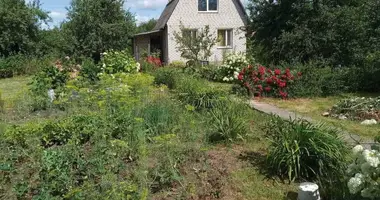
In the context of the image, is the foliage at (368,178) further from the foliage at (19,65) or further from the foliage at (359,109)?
the foliage at (19,65)

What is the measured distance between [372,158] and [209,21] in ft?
74.7

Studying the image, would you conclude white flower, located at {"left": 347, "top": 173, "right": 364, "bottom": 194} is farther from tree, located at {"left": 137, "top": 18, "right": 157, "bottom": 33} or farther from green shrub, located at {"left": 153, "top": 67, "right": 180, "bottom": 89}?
tree, located at {"left": 137, "top": 18, "right": 157, "bottom": 33}

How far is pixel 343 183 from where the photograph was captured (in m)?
3.61

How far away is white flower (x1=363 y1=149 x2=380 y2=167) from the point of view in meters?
2.84

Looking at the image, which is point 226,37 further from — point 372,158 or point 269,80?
point 372,158

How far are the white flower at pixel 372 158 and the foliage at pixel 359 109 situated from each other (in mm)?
4857

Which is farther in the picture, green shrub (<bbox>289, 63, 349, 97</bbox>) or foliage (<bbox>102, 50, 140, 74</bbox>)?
foliage (<bbox>102, 50, 140, 74</bbox>)

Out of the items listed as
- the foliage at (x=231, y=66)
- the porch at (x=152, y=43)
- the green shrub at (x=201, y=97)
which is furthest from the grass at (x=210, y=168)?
the porch at (x=152, y=43)

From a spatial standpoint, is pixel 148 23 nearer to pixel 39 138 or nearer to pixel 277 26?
pixel 277 26

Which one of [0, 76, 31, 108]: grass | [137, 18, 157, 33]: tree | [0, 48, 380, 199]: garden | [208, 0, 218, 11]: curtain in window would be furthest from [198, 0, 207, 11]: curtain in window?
[0, 48, 380, 199]: garden

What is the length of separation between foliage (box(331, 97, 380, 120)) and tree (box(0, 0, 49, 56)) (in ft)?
54.0

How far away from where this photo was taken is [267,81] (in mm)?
10109

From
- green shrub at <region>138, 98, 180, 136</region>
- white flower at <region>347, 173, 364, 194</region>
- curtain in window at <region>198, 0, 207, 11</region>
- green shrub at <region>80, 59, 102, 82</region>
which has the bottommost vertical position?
white flower at <region>347, 173, 364, 194</region>

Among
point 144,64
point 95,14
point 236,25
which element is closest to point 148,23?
point 236,25
